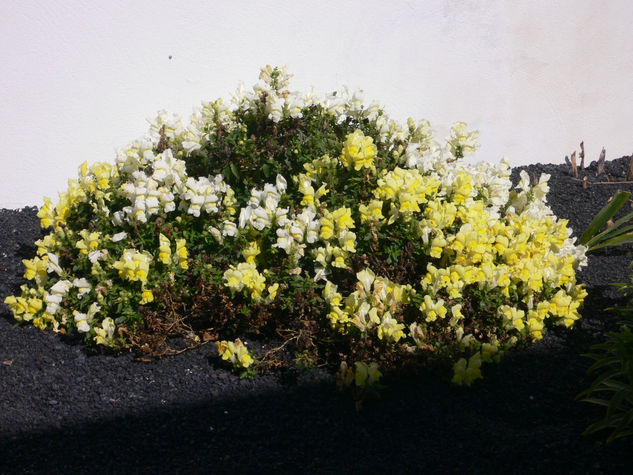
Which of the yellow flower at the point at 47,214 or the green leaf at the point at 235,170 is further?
the yellow flower at the point at 47,214

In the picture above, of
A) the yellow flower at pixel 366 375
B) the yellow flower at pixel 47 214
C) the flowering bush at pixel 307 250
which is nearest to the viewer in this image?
the yellow flower at pixel 366 375

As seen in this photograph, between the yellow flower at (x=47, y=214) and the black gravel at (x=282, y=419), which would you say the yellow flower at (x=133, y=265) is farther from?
the yellow flower at (x=47, y=214)

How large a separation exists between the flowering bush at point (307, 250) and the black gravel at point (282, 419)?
0.14m

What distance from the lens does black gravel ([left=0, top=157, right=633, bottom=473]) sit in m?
2.75

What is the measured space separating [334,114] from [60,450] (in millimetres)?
2296

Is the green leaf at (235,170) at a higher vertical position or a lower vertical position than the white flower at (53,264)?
higher

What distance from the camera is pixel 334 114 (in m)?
3.86

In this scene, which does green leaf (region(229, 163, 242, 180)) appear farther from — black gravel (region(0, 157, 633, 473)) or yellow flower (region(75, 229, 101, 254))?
black gravel (region(0, 157, 633, 473))

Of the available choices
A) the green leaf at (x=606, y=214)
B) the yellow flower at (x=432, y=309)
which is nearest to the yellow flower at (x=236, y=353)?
the yellow flower at (x=432, y=309)

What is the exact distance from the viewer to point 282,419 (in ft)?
9.92

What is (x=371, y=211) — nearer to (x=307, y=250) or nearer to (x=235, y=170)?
(x=307, y=250)

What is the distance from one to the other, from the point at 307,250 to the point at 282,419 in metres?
0.95

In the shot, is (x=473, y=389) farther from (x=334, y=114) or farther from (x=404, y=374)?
(x=334, y=114)

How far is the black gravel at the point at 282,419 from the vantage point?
2.75 m
